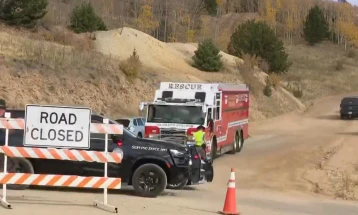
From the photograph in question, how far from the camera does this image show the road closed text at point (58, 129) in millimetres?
12180

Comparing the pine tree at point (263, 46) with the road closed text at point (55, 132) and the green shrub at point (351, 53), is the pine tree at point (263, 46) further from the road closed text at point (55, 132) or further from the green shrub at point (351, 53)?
the road closed text at point (55, 132)

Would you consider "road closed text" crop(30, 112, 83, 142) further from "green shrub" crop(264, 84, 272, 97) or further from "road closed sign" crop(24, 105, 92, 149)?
"green shrub" crop(264, 84, 272, 97)

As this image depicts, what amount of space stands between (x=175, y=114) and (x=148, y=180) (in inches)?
332

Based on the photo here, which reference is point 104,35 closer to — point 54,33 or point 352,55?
point 54,33

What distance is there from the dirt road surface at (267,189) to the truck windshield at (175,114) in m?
2.01

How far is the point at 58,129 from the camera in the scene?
12.2 meters

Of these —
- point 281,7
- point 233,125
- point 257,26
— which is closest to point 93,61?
point 233,125

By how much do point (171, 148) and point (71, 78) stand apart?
2725 centimetres

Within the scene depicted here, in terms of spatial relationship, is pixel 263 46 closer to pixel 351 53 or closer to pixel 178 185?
pixel 351 53

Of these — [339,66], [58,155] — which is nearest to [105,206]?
[58,155]

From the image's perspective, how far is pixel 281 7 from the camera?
153250mm

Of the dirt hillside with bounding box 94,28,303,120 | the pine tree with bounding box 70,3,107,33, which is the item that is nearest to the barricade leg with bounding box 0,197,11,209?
the dirt hillside with bounding box 94,28,303,120

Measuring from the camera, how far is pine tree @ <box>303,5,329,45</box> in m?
124

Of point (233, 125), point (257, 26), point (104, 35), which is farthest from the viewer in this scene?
point (257, 26)
